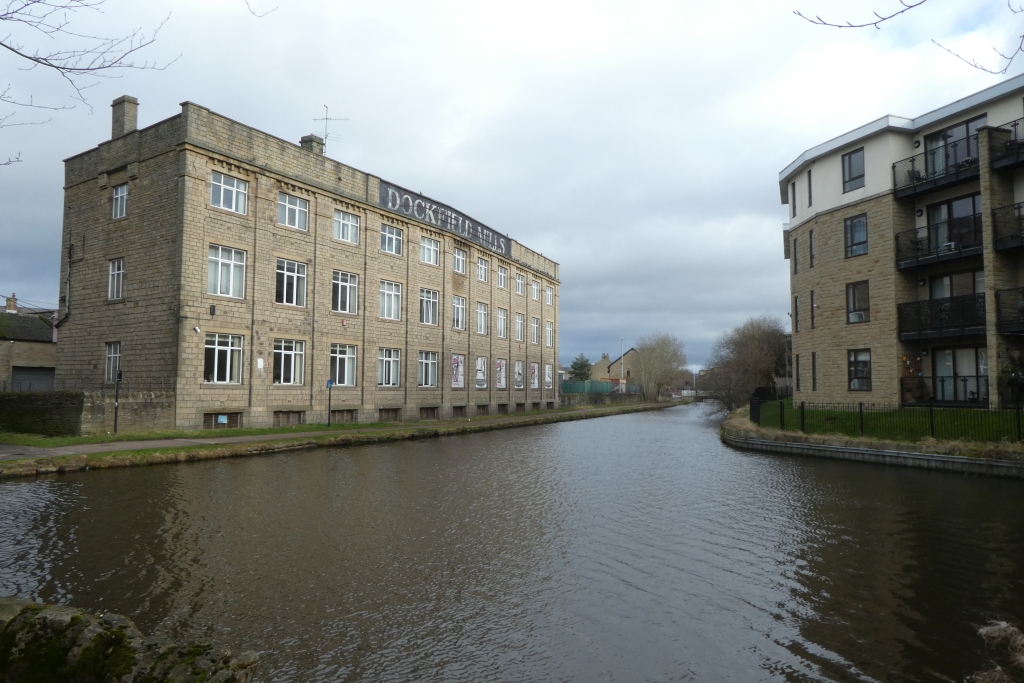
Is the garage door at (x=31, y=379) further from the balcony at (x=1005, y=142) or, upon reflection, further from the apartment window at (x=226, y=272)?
the balcony at (x=1005, y=142)

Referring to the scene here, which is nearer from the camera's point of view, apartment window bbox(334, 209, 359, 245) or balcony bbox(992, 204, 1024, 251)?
balcony bbox(992, 204, 1024, 251)

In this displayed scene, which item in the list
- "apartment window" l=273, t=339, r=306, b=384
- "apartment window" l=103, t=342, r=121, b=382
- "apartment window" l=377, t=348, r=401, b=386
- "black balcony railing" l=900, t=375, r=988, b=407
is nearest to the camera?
"black balcony railing" l=900, t=375, r=988, b=407

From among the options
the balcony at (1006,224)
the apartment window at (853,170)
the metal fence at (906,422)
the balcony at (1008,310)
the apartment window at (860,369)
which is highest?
the apartment window at (853,170)

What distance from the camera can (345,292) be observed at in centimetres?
3027

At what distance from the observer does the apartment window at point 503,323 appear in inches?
1773

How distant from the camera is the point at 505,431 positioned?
31281 mm

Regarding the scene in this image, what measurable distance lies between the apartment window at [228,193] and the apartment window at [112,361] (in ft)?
22.4

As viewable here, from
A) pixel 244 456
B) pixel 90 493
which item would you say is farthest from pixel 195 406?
pixel 90 493

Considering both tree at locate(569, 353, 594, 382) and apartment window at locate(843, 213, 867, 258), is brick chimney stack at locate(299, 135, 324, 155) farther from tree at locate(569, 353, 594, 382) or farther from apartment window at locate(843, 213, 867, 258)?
tree at locate(569, 353, 594, 382)

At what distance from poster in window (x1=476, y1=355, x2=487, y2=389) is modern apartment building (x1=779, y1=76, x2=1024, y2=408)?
63.7 feet

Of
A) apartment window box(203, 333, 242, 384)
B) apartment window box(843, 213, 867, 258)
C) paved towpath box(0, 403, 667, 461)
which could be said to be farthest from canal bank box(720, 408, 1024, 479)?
apartment window box(203, 333, 242, 384)

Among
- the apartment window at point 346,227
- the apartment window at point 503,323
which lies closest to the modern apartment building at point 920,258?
the apartment window at point 346,227

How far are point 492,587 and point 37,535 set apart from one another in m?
6.44

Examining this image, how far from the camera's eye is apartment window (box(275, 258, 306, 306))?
26.9 m
